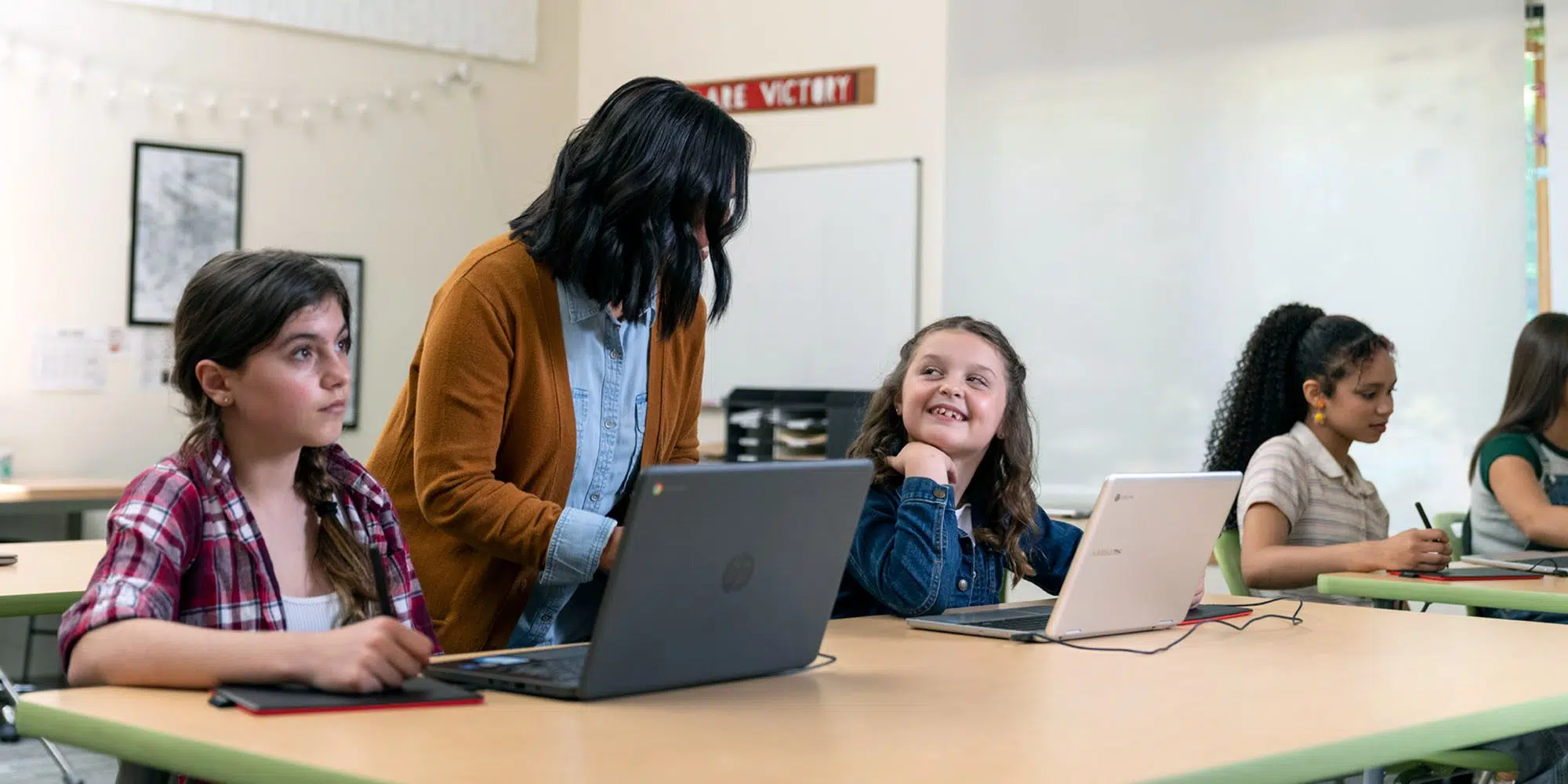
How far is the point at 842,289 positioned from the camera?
5.63 m

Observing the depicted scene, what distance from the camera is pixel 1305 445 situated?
9.96ft

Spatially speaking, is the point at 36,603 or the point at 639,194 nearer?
the point at 639,194

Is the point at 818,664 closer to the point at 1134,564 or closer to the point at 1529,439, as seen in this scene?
the point at 1134,564

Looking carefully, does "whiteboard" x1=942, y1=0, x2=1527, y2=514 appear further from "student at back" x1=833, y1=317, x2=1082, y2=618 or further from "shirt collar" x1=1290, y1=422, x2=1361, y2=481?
"student at back" x1=833, y1=317, x2=1082, y2=618

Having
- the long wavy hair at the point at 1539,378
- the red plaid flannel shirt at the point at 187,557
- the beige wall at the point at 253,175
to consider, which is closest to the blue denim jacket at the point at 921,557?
the red plaid flannel shirt at the point at 187,557

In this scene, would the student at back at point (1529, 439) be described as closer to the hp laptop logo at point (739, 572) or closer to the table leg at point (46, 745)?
the hp laptop logo at point (739, 572)

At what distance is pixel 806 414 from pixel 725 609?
3.95 meters

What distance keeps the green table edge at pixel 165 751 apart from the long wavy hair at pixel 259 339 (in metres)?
0.38

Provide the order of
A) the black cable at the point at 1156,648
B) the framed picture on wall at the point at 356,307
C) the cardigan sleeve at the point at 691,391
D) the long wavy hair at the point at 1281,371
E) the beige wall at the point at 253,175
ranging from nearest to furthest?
the black cable at the point at 1156,648, the cardigan sleeve at the point at 691,391, the long wavy hair at the point at 1281,371, the beige wall at the point at 253,175, the framed picture on wall at the point at 356,307

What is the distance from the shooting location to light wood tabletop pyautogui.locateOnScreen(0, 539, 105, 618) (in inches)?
87.9

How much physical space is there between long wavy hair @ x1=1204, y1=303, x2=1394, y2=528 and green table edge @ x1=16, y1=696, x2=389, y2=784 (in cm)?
233

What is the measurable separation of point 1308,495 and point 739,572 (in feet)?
6.43

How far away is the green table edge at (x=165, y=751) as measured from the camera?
1003 mm

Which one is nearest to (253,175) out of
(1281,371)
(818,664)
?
(1281,371)
